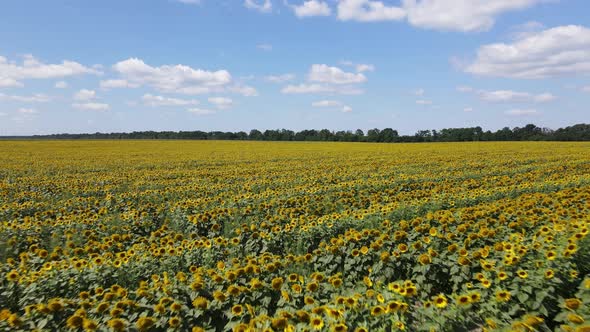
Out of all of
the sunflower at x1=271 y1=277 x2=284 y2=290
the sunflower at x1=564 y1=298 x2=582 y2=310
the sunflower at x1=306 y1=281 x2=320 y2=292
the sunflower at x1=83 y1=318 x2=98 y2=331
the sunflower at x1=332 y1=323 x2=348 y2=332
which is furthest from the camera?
the sunflower at x1=271 y1=277 x2=284 y2=290

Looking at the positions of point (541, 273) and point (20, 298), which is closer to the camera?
point (541, 273)

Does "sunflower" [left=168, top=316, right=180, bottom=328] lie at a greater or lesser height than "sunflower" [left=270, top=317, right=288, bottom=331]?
lesser

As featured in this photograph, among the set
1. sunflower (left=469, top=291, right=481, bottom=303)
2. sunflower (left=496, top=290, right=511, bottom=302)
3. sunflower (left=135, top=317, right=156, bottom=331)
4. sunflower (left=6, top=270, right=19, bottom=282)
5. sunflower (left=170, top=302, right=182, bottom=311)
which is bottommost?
sunflower (left=6, top=270, right=19, bottom=282)

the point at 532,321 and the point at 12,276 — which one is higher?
the point at 532,321

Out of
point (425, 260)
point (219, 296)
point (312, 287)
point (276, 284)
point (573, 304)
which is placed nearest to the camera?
point (573, 304)

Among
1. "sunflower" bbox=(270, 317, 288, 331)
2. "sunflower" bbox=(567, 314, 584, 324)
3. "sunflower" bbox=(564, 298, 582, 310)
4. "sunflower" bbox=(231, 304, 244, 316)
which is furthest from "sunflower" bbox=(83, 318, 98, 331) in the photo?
"sunflower" bbox=(564, 298, 582, 310)

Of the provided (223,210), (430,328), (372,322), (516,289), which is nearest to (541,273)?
(516,289)

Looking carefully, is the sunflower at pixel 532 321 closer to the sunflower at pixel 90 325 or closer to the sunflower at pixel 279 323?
the sunflower at pixel 279 323

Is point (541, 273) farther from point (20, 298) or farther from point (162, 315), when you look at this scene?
point (20, 298)

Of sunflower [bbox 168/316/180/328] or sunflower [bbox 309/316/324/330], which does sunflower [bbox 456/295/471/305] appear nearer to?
sunflower [bbox 309/316/324/330]

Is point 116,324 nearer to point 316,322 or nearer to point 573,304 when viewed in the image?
point 316,322

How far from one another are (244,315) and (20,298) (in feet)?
8.54

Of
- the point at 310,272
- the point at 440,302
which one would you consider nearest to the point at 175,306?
the point at 310,272

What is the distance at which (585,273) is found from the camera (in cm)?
430
